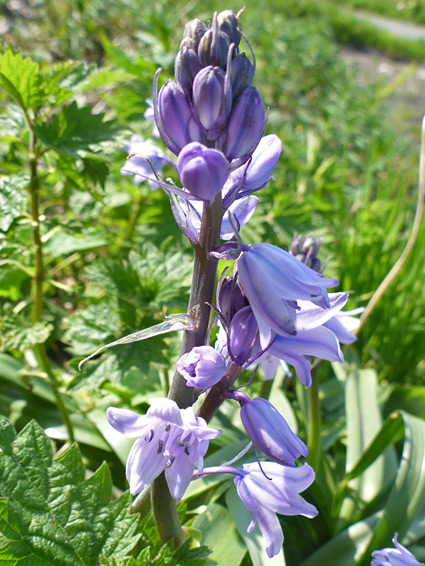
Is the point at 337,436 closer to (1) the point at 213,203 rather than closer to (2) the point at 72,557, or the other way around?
(2) the point at 72,557

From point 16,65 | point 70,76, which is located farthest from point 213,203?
point 70,76

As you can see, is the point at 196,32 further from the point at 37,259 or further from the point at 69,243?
the point at 69,243

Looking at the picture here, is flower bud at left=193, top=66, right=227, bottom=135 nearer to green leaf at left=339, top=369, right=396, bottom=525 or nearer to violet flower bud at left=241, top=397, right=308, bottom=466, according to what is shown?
violet flower bud at left=241, top=397, right=308, bottom=466

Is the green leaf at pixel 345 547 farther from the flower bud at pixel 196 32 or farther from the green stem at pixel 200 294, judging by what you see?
the flower bud at pixel 196 32

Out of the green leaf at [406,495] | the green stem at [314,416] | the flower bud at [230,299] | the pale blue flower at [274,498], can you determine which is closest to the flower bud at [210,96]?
the flower bud at [230,299]

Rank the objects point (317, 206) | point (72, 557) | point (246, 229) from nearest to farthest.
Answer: point (72, 557) → point (246, 229) → point (317, 206)

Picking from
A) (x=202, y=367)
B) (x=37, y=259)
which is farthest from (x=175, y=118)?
(x=37, y=259)

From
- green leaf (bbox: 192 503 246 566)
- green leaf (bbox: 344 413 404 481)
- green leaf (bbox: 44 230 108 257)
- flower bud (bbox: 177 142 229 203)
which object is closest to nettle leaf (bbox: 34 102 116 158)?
green leaf (bbox: 44 230 108 257)
